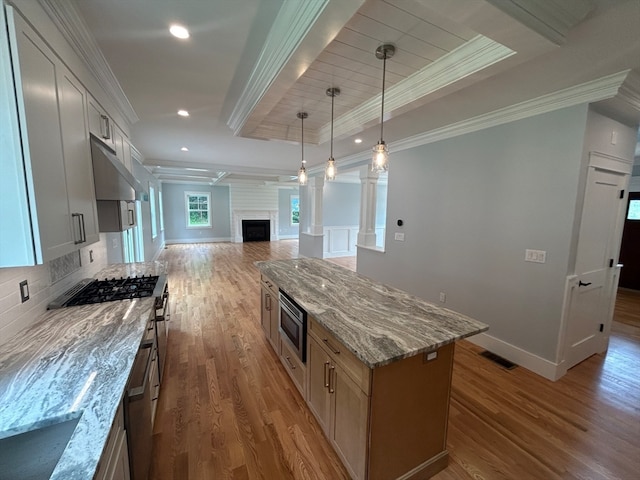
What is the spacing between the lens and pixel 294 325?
2.08 metres

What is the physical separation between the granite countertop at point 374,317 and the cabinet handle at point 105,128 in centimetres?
181

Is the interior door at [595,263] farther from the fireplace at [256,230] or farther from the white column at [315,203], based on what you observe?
the fireplace at [256,230]

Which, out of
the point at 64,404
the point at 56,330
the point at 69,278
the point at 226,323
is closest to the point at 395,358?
the point at 64,404

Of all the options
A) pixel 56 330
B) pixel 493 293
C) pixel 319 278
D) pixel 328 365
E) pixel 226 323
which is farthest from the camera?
pixel 226 323

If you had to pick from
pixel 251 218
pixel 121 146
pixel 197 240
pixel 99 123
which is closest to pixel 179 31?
pixel 99 123

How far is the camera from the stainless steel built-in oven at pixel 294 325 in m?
1.94

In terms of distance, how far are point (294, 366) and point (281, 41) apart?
240 centimetres

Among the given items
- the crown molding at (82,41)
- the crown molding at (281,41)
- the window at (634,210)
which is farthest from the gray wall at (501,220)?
the window at (634,210)

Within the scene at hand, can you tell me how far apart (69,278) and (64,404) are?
1587 mm

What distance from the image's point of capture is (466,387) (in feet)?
7.62

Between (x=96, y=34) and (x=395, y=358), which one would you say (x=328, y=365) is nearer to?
(x=395, y=358)

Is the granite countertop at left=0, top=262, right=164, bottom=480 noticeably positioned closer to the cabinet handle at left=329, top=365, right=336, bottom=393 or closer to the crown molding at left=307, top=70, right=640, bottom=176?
the cabinet handle at left=329, top=365, right=336, bottom=393

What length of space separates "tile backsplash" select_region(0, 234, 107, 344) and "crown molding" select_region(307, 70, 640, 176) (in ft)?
13.0

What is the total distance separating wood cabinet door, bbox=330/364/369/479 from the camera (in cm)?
133
